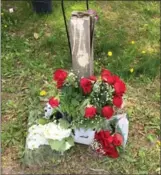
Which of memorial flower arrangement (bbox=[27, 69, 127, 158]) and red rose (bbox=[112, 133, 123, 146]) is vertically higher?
memorial flower arrangement (bbox=[27, 69, 127, 158])

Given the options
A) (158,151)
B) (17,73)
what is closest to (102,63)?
(17,73)

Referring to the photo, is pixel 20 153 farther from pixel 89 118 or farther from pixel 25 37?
pixel 25 37

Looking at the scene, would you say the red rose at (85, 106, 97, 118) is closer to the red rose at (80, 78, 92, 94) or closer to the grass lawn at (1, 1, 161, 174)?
the red rose at (80, 78, 92, 94)

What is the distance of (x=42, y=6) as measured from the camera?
4.39 m

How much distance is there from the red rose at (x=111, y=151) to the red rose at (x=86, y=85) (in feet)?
1.60

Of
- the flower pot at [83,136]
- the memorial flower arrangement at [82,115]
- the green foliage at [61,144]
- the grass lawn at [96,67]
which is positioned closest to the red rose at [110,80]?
the memorial flower arrangement at [82,115]

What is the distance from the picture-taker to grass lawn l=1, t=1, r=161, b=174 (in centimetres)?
305

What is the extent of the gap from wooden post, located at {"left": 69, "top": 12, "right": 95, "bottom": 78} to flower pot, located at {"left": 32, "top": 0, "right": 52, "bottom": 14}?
1.72 m

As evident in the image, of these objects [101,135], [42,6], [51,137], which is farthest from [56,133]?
[42,6]

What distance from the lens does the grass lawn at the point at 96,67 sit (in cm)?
305

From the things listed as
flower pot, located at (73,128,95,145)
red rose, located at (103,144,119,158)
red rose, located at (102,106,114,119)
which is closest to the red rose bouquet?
red rose, located at (102,106,114,119)

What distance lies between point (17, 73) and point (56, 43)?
57cm

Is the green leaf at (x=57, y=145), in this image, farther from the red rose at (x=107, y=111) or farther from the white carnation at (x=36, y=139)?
the red rose at (x=107, y=111)

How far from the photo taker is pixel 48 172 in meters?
2.96
